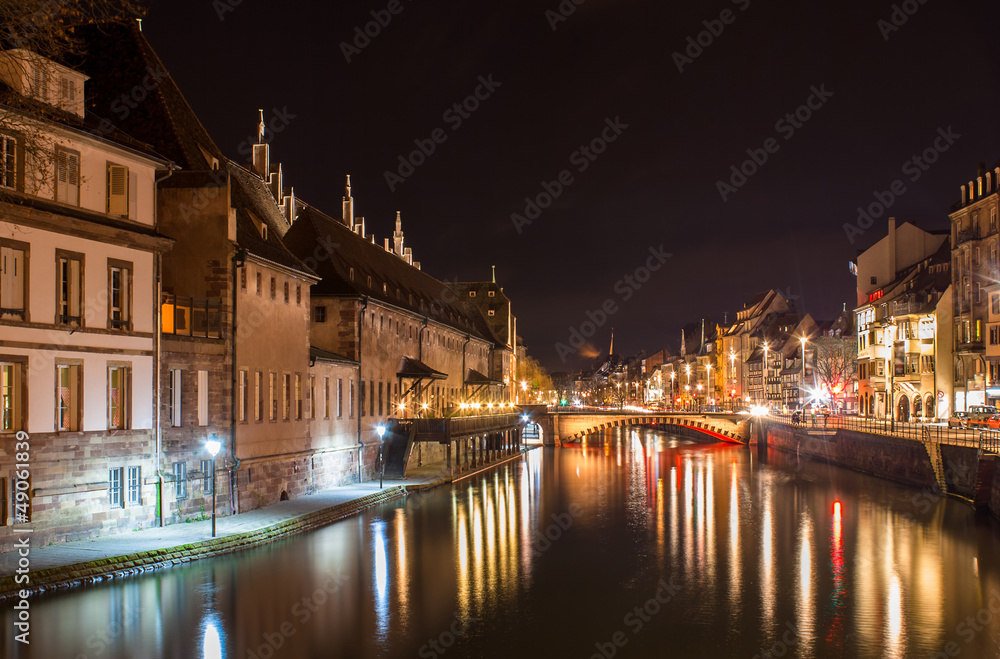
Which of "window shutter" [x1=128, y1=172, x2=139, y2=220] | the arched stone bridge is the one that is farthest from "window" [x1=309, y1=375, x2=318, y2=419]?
the arched stone bridge

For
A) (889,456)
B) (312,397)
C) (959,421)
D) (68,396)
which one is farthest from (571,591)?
(959,421)

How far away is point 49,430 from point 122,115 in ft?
A: 35.8

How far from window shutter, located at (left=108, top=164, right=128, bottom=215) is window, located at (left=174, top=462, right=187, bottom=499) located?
24.8ft

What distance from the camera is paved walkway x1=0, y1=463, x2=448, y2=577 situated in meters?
21.3

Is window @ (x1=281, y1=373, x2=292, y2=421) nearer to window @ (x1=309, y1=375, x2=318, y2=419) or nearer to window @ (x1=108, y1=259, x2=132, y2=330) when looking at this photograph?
window @ (x1=309, y1=375, x2=318, y2=419)

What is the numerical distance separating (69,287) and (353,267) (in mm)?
24535

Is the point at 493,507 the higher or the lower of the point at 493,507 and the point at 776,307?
the lower

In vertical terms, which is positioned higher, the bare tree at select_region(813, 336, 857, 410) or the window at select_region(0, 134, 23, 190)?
the window at select_region(0, 134, 23, 190)

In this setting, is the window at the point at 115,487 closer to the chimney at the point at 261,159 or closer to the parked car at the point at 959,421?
the chimney at the point at 261,159

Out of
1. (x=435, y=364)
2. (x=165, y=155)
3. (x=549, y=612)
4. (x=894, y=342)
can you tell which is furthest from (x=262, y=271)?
(x=894, y=342)

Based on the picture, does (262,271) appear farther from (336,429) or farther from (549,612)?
(549,612)

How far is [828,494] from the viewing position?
151 feet

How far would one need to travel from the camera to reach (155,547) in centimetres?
2333

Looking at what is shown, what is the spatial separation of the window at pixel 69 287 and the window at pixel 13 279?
3.36 ft
